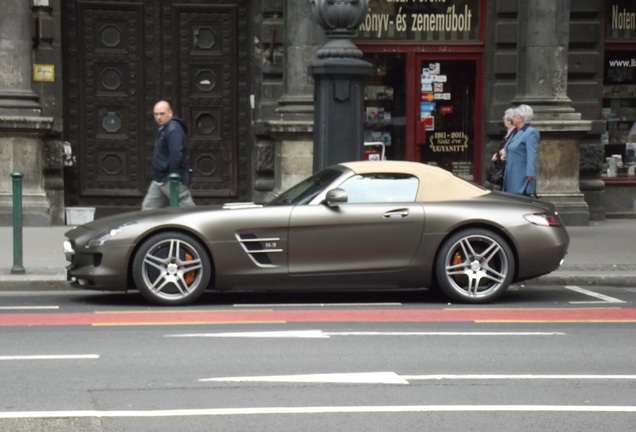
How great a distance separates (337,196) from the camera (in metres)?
11.7

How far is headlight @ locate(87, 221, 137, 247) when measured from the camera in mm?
11633

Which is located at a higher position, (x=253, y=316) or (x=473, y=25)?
(x=473, y=25)

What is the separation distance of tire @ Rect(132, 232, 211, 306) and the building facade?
714 centimetres

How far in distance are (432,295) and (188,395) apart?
5413mm

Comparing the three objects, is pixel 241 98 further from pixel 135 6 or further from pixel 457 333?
pixel 457 333

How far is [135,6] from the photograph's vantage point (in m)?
19.3

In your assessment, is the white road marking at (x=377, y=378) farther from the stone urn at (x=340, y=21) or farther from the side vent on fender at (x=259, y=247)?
the stone urn at (x=340, y=21)

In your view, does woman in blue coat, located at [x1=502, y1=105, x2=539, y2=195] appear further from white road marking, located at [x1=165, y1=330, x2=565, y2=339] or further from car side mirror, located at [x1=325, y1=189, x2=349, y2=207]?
white road marking, located at [x1=165, y1=330, x2=565, y2=339]

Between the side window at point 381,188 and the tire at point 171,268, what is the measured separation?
1.46 meters

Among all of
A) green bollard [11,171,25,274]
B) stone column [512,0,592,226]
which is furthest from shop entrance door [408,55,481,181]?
green bollard [11,171,25,274]

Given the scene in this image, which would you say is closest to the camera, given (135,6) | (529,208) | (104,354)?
(104,354)

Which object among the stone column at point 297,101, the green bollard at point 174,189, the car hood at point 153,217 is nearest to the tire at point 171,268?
the car hood at point 153,217

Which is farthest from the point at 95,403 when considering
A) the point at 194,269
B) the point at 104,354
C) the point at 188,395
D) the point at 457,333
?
the point at 194,269

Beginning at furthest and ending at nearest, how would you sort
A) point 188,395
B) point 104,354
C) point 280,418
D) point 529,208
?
point 529,208
point 104,354
point 188,395
point 280,418
